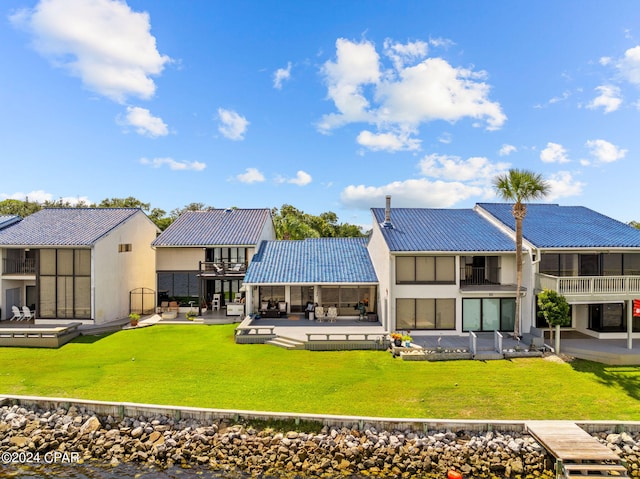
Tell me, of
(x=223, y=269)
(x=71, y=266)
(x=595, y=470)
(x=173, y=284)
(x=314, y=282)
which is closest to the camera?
(x=595, y=470)

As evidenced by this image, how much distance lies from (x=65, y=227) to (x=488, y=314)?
97.7 feet

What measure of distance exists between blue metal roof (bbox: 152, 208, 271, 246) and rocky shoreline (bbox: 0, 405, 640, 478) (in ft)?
54.3

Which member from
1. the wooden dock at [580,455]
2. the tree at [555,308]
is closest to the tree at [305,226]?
the tree at [555,308]

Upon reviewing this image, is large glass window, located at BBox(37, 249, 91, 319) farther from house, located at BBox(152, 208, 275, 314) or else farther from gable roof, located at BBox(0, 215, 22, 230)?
gable roof, located at BBox(0, 215, 22, 230)

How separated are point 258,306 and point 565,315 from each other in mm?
18573

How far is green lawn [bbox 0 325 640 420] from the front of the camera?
14.1m

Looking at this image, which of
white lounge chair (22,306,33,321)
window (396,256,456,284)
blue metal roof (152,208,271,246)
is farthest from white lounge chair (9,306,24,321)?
window (396,256,456,284)

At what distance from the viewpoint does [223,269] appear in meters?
28.0

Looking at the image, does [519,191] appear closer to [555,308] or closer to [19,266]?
[555,308]

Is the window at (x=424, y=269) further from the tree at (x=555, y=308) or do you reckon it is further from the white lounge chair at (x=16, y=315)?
the white lounge chair at (x=16, y=315)

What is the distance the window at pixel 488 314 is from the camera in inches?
891

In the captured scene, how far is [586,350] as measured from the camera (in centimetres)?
1953

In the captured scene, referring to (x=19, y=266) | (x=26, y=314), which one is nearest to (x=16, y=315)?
(x=26, y=314)

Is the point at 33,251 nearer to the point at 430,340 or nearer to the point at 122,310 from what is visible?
the point at 122,310
